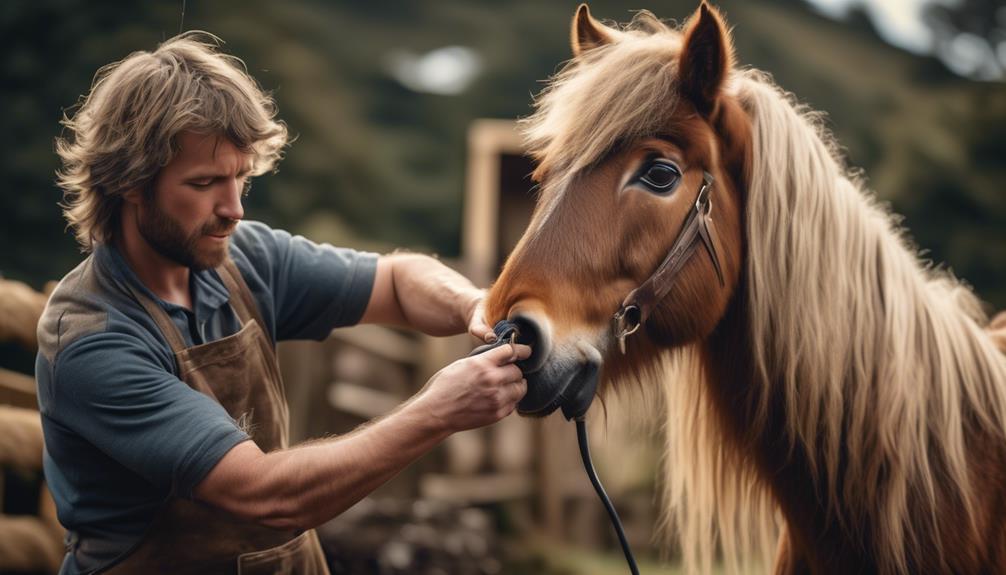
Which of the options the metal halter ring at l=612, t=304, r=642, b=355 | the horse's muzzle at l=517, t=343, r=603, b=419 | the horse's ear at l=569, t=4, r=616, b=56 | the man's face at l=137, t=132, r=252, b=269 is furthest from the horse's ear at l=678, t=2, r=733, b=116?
the man's face at l=137, t=132, r=252, b=269

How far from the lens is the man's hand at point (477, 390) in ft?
6.29

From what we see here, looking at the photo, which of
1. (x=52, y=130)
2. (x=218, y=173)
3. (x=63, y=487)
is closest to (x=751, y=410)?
(x=218, y=173)

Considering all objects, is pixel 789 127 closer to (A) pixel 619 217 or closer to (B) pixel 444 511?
(A) pixel 619 217

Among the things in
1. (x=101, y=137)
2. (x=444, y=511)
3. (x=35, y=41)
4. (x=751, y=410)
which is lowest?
(x=444, y=511)

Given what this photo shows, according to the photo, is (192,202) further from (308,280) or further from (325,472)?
(325,472)

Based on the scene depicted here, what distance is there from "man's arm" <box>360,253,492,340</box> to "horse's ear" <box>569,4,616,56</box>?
764 millimetres

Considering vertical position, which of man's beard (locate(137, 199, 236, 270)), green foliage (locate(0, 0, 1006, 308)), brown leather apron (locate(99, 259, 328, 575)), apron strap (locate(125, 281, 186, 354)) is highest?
green foliage (locate(0, 0, 1006, 308))

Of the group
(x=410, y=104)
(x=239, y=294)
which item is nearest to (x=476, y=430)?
(x=239, y=294)

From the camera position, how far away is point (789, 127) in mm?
2277

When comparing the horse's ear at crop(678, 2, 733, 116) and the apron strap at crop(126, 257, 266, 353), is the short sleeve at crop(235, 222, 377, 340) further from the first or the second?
the horse's ear at crop(678, 2, 733, 116)

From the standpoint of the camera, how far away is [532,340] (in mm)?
1951

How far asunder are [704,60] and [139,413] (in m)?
1.55

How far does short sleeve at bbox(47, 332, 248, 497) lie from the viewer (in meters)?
2.00

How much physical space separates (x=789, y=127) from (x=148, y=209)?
1616 mm
